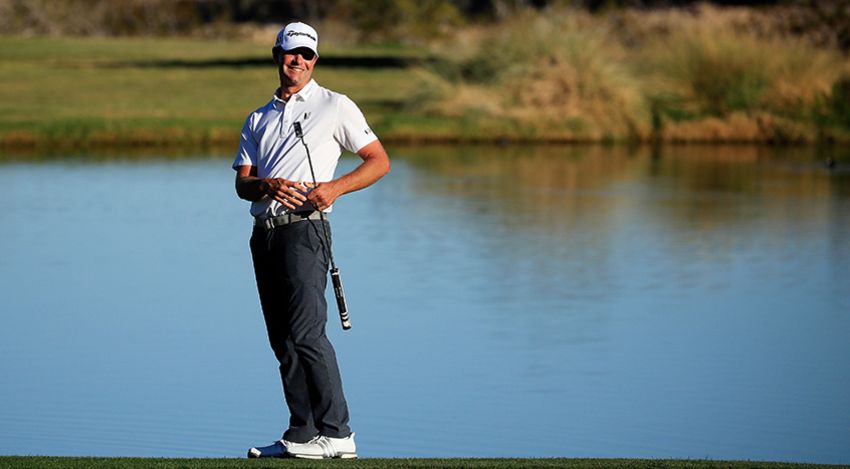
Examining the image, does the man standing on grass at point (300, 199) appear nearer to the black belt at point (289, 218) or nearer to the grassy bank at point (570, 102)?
the black belt at point (289, 218)

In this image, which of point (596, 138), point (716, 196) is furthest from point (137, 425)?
point (596, 138)

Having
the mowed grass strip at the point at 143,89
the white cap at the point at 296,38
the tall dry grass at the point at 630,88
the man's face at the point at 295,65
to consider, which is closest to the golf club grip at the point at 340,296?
the man's face at the point at 295,65

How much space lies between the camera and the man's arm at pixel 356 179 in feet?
23.3

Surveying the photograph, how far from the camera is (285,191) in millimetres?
7086

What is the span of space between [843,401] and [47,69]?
3726cm

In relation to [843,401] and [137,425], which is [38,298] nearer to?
[137,425]

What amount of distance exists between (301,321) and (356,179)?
2.04 feet

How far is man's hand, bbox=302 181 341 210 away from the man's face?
0.44 metres

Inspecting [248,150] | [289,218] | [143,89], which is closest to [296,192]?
[289,218]

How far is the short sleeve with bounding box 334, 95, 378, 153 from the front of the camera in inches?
284

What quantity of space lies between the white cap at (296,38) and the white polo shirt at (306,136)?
6.7 inches

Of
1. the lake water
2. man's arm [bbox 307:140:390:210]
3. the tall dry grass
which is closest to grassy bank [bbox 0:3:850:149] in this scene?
the tall dry grass

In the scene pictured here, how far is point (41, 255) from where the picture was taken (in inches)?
634

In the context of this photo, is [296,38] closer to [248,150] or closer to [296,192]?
[248,150]
